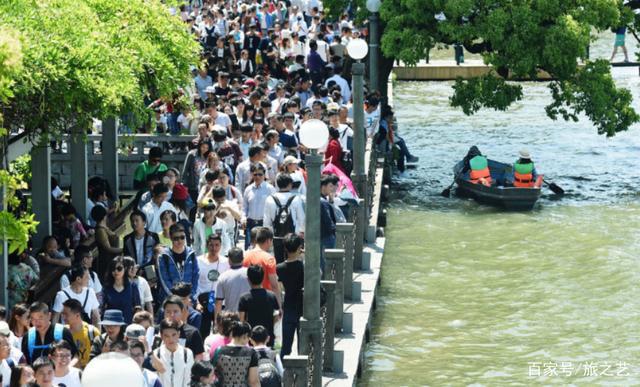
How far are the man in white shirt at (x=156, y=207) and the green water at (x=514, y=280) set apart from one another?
131 inches

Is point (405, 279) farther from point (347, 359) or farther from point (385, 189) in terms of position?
point (347, 359)

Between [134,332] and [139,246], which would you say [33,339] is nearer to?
[134,332]

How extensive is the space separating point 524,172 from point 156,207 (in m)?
13.7

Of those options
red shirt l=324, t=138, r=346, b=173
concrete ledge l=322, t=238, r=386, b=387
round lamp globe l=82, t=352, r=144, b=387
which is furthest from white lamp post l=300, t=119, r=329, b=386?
red shirt l=324, t=138, r=346, b=173

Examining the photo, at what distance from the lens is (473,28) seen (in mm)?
30688

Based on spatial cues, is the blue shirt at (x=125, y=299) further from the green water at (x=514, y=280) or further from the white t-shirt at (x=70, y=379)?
the green water at (x=514, y=280)

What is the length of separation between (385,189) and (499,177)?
4.91m

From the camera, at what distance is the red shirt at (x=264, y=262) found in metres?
14.8

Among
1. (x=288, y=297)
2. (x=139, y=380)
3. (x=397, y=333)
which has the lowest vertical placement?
(x=397, y=333)

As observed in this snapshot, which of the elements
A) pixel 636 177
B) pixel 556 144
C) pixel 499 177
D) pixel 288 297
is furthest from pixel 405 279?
pixel 556 144

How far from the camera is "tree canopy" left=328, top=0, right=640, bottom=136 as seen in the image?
30203mm

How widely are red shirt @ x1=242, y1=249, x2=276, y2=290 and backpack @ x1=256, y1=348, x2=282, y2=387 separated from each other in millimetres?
2136

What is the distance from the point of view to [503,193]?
30266 mm

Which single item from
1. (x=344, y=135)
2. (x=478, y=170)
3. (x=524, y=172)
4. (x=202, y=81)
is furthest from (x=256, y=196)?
(x=202, y=81)
